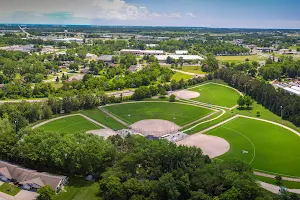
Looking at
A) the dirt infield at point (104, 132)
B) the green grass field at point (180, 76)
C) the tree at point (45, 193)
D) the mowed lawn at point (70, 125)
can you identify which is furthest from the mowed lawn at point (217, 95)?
the tree at point (45, 193)

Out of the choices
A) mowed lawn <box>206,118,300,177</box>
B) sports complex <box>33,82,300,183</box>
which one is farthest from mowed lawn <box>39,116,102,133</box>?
mowed lawn <box>206,118,300,177</box>

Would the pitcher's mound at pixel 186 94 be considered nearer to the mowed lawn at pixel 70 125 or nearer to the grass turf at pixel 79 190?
the mowed lawn at pixel 70 125

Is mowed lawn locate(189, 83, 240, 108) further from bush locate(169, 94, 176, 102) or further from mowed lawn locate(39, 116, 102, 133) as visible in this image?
mowed lawn locate(39, 116, 102, 133)

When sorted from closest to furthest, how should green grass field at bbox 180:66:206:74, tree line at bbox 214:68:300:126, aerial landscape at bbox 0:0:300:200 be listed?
1. aerial landscape at bbox 0:0:300:200
2. tree line at bbox 214:68:300:126
3. green grass field at bbox 180:66:206:74

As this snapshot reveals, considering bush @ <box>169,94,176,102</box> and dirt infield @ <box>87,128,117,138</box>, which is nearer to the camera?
dirt infield @ <box>87,128,117,138</box>

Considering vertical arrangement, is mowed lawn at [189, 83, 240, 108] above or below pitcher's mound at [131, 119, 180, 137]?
above
